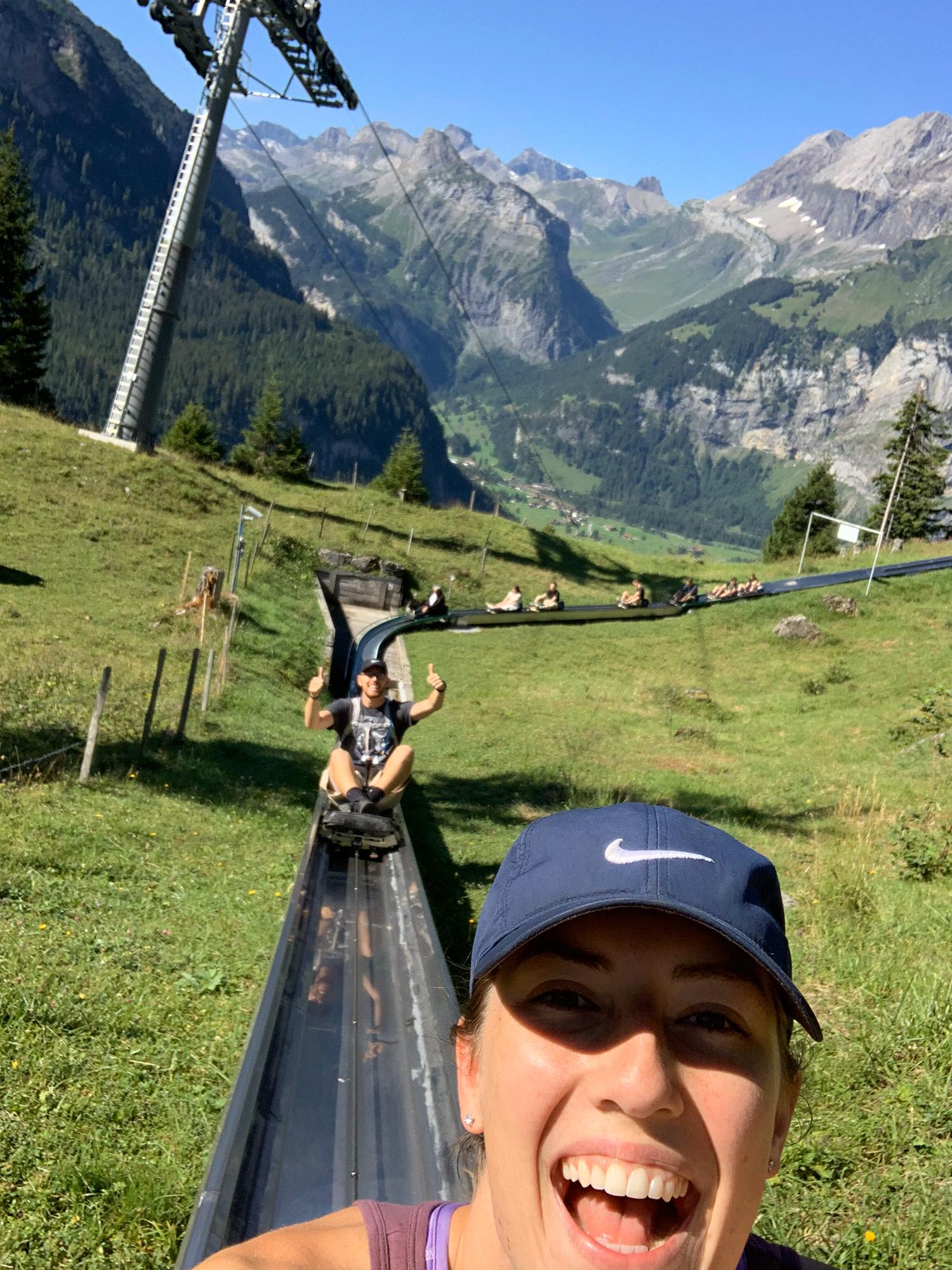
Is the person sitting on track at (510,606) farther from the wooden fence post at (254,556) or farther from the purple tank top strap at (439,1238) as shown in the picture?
the purple tank top strap at (439,1238)

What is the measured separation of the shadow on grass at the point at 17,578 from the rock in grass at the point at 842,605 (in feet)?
81.0

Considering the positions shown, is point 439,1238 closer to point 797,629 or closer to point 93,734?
point 93,734

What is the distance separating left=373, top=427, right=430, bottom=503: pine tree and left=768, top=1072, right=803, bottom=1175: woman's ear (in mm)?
53335

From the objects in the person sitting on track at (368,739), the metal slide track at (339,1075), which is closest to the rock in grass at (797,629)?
the person sitting on track at (368,739)

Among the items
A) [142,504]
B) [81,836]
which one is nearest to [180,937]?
[81,836]

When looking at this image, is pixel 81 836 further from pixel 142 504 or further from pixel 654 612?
pixel 654 612

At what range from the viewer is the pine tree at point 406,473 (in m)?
56.1

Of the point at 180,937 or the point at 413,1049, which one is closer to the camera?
the point at 413,1049

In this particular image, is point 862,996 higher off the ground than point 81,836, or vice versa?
point 862,996

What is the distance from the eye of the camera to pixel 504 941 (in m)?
1.57

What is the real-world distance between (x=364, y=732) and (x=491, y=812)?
4.81 m

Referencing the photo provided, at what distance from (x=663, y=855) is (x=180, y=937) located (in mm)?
6540

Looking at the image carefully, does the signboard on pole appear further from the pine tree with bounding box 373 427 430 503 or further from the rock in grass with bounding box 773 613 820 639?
the pine tree with bounding box 373 427 430 503

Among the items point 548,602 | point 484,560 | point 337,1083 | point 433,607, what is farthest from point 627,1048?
point 484,560
